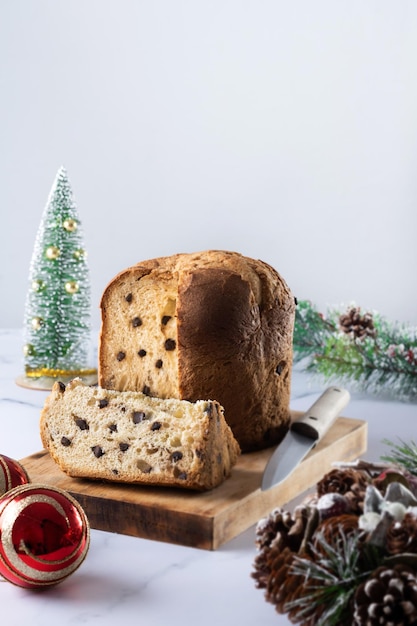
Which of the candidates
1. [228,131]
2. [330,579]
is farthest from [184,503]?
[228,131]

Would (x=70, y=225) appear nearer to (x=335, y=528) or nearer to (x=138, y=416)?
(x=138, y=416)

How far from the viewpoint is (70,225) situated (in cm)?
269

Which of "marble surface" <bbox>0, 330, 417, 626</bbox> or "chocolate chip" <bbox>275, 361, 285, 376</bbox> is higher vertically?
"chocolate chip" <bbox>275, 361, 285, 376</bbox>

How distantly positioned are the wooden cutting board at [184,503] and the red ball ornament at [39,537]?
0.22m

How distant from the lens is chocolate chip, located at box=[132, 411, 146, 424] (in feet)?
5.53

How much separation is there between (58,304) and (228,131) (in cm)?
152

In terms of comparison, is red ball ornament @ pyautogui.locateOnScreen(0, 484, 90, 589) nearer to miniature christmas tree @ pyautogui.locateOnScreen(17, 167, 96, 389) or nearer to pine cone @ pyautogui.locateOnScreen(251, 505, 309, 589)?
pine cone @ pyautogui.locateOnScreen(251, 505, 309, 589)

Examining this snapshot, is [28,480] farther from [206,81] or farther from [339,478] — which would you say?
[206,81]

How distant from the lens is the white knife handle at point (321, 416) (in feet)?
6.25

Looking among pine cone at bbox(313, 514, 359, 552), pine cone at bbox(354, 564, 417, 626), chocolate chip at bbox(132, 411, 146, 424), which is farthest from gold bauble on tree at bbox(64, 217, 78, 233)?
pine cone at bbox(354, 564, 417, 626)

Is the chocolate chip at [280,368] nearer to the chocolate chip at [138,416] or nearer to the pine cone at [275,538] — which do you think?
the chocolate chip at [138,416]

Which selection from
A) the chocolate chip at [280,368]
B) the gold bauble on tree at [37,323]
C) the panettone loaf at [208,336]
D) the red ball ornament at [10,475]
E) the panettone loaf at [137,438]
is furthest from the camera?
the gold bauble on tree at [37,323]

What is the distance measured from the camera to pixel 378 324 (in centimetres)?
266

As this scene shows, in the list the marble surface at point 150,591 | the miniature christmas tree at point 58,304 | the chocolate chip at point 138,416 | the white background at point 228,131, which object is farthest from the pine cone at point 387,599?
the white background at point 228,131
